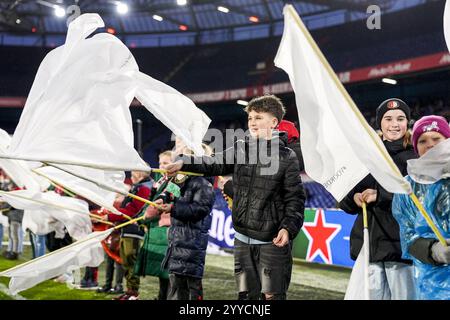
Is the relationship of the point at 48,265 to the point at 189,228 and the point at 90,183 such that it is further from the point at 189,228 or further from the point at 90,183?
the point at 189,228

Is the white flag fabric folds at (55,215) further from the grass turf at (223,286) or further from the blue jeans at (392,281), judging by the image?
the blue jeans at (392,281)

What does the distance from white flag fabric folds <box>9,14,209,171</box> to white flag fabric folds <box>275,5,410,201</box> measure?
1.03 metres

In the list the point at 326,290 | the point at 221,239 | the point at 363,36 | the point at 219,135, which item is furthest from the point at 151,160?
the point at 219,135

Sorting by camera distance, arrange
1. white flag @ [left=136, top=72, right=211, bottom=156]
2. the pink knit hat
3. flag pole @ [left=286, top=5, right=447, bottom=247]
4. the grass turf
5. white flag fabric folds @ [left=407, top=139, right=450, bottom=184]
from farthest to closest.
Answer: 1. the grass turf
2. white flag @ [left=136, top=72, right=211, bottom=156]
3. the pink knit hat
4. white flag fabric folds @ [left=407, top=139, right=450, bottom=184]
5. flag pole @ [left=286, top=5, right=447, bottom=247]

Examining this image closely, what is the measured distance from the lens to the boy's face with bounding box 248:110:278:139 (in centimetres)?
362

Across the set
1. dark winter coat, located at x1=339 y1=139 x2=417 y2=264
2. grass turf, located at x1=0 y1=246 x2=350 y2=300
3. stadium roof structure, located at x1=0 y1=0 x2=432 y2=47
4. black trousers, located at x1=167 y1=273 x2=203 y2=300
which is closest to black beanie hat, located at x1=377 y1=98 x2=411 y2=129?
dark winter coat, located at x1=339 y1=139 x2=417 y2=264

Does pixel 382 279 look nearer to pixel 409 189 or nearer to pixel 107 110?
pixel 409 189

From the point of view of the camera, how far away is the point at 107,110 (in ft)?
11.2

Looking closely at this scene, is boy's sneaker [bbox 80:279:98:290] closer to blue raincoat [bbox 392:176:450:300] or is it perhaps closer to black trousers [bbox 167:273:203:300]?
black trousers [bbox 167:273:203:300]

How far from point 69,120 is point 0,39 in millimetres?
35827

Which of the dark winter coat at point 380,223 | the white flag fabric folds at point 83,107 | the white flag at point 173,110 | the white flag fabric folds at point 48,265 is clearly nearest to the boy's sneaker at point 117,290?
the white flag fabric folds at point 48,265

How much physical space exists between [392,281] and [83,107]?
6.90ft

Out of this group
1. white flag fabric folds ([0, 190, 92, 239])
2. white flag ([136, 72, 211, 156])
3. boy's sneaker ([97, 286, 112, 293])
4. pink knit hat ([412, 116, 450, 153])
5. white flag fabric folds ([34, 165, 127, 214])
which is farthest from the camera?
boy's sneaker ([97, 286, 112, 293])

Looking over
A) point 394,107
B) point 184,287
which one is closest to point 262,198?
point 394,107
